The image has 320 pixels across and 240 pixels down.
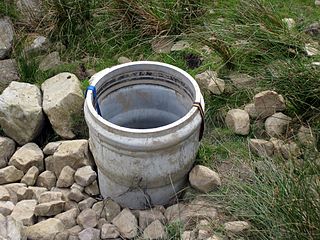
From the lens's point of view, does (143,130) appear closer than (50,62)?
Yes

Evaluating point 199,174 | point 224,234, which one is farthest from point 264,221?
point 199,174

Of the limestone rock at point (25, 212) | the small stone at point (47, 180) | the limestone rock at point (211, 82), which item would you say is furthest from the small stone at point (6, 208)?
the limestone rock at point (211, 82)

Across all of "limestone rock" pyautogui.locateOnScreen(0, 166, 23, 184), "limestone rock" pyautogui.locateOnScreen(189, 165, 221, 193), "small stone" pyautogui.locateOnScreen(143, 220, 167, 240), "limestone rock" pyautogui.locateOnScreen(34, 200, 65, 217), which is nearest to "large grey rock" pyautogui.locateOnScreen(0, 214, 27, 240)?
"limestone rock" pyautogui.locateOnScreen(34, 200, 65, 217)

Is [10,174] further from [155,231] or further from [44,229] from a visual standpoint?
[155,231]

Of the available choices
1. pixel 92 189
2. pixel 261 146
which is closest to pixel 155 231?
pixel 92 189

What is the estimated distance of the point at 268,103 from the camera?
3.96 m

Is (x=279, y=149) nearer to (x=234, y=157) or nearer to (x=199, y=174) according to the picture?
(x=234, y=157)

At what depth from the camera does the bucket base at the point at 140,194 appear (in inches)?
139

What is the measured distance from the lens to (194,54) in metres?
4.65

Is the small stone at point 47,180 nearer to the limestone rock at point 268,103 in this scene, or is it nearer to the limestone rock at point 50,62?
the limestone rock at point 50,62

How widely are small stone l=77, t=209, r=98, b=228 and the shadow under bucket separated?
17 cm

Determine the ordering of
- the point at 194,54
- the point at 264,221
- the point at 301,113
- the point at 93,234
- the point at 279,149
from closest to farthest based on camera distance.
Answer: the point at 264,221 → the point at 93,234 → the point at 279,149 → the point at 301,113 → the point at 194,54

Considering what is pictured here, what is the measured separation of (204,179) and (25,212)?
3.26 feet

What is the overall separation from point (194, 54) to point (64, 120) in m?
1.12
